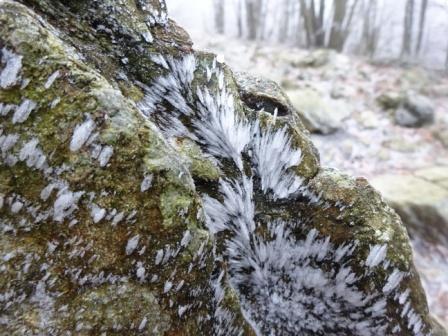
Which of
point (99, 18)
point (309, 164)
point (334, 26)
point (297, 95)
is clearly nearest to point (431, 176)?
point (297, 95)

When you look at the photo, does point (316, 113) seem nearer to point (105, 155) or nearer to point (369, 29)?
point (105, 155)

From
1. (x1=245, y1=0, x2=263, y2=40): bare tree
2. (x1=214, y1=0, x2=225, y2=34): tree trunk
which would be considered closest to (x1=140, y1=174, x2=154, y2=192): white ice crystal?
(x1=245, y1=0, x2=263, y2=40): bare tree

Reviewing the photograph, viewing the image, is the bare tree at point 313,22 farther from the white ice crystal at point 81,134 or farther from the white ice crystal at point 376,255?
the white ice crystal at point 81,134

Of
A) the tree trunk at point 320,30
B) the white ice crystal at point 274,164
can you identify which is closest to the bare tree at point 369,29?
the tree trunk at point 320,30

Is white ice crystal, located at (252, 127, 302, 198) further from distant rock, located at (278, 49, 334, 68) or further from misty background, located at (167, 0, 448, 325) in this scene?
distant rock, located at (278, 49, 334, 68)

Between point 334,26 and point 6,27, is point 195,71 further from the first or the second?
point 334,26

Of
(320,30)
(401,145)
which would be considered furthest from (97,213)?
(320,30)
